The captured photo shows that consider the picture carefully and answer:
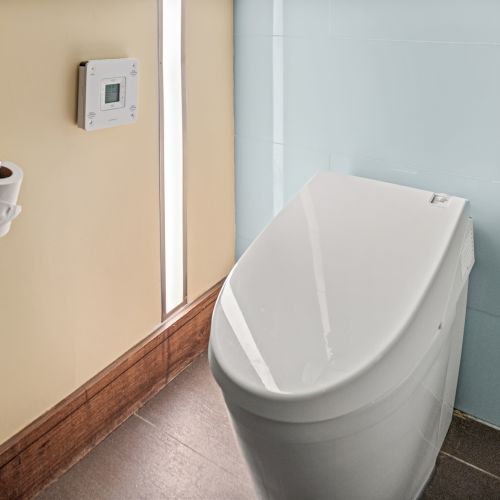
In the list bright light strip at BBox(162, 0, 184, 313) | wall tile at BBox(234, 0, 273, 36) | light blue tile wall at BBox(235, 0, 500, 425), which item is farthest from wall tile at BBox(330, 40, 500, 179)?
bright light strip at BBox(162, 0, 184, 313)

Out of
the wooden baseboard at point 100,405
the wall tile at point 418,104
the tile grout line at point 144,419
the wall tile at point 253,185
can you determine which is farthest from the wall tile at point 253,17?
the tile grout line at point 144,419

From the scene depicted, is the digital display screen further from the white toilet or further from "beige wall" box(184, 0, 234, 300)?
the white toilet

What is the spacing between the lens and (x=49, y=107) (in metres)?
1.07

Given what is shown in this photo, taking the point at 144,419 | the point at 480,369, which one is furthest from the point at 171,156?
the point at 480,369

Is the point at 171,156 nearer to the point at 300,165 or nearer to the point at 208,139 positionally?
the point at 208,139

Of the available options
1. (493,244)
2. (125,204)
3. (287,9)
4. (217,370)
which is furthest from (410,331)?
(287,9)

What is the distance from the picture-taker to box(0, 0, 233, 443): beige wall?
104cm

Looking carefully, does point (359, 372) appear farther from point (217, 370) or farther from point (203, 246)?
point (203, 246)

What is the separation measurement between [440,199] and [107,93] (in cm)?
63

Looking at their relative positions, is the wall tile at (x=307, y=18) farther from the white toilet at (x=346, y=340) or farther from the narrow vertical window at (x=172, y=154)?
the white toilet at (x=346, y=340)

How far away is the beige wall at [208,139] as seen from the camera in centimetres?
136

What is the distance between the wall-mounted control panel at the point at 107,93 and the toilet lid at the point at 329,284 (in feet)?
1.13

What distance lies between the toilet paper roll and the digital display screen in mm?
289

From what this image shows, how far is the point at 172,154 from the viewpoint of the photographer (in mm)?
1366
